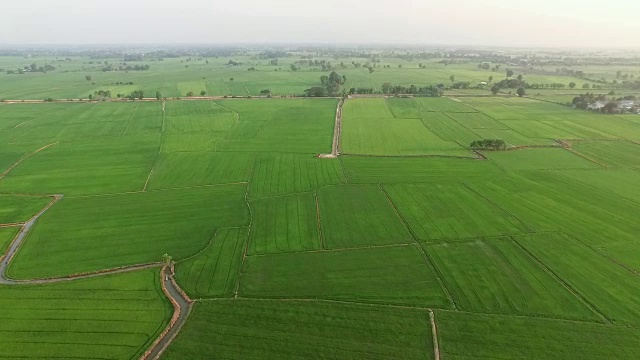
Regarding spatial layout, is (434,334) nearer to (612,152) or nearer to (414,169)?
(414,169)

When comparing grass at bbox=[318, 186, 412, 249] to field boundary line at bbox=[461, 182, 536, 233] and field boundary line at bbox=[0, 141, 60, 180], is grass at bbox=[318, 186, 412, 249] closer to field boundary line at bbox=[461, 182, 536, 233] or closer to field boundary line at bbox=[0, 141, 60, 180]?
field boundary line at bbox=[461, 182, 536, 233]

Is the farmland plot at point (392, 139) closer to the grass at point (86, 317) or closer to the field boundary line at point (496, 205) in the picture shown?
the field boundary line at point (496, 205)

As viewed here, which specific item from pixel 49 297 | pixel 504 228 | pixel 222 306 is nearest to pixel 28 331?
pixel 49 297

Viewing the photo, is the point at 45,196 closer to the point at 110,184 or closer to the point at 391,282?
the point at 110,184

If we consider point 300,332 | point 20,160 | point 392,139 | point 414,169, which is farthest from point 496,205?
point 20,160

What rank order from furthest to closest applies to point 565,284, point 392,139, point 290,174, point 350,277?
1. point 392,139
2. point 290,174
3. point 350,277
4. point 565,284

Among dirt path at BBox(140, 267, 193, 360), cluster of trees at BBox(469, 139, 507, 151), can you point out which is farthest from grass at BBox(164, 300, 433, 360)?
cluster of trees at BBox(469, 139, 507, 151)

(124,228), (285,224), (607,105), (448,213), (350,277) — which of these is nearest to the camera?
(350,277)
